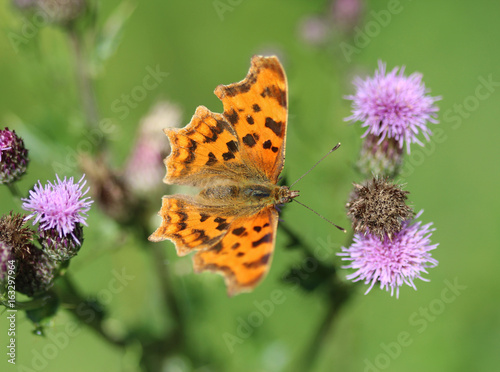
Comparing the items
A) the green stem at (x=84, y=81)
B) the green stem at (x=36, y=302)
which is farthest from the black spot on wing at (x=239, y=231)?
the green stem at (x=84, y=81)

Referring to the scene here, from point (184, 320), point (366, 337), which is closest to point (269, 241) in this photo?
point (184, 320)

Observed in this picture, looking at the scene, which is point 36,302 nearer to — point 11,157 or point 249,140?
point 11,157

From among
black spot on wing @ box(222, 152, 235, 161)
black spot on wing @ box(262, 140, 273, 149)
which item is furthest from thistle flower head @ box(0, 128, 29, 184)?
black spot on wing @ box(262, 140, 273, 149)

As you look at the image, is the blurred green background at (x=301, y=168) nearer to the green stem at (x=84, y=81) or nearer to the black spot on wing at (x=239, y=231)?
the green stem at (x=84, y=81)

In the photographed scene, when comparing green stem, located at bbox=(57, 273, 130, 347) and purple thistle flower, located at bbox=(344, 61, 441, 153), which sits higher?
purple thistle flower, located at bbox=(344, 61, 441, 153)

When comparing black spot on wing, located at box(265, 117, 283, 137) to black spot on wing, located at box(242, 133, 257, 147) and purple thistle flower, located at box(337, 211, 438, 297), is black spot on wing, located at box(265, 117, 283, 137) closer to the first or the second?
black spot on wing, located at box(242, 133, 257, 147)

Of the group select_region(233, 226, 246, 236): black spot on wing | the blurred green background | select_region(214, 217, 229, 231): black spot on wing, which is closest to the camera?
select_region(233, 226, 246, 236): black spot on wing

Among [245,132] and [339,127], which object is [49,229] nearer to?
[245,132]
